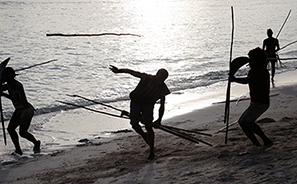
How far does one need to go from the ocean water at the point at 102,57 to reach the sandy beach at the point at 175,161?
124cm

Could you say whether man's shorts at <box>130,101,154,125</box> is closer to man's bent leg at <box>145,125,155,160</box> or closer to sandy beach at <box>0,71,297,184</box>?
man's bent leg at <box>145,125,155,160</box>

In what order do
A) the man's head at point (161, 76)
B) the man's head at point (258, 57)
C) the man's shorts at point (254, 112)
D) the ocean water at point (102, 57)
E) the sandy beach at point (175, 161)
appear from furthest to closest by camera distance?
the ocean water at point (102, 57), the man's head at point (161, 76), the man's shorts at point (254, 112), the man's head at point (258, 57), the sandy beach at point (175, 161)

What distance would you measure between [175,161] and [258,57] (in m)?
1.61

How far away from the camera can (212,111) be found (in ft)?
29.9

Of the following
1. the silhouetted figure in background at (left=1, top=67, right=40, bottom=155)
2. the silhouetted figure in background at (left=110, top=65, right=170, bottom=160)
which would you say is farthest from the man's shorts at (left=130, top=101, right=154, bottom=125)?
the silhouetted figure in background at (left=1, top=67, right=40, bottom=155)

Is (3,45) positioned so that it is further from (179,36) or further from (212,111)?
(212,111)

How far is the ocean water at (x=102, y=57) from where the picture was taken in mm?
9672

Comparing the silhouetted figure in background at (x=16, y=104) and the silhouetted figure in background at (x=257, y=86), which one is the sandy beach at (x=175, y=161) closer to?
the silhouetted figure in background at (x=257, y=86)

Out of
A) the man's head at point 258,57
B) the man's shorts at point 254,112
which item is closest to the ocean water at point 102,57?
the man's shorts at point 254,112

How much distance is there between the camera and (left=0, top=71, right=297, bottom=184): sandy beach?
4.21 metres

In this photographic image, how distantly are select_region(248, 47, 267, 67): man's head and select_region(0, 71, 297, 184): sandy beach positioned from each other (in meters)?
1.04

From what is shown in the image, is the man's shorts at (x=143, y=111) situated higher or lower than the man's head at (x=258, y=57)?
lower

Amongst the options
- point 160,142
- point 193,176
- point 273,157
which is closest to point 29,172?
point 160,142

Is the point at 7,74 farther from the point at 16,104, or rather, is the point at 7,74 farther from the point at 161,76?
the point at 161,76
